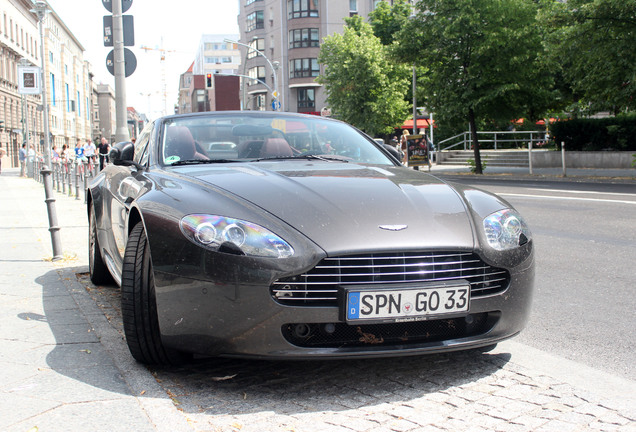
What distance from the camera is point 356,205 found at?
323 centimetres

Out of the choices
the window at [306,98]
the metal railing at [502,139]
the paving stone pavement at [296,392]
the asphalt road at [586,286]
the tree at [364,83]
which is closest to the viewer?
the paving stone pavement at [296,392]

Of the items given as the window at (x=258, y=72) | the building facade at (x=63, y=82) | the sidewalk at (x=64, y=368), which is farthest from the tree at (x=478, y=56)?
the building facade at (x=63, y=82)

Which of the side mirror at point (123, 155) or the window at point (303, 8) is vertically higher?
the window at point (303, 8)

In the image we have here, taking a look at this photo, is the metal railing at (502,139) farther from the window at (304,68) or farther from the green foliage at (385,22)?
the window at (304,68)

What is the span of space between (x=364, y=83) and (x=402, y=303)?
4416 cm

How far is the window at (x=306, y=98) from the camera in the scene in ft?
223

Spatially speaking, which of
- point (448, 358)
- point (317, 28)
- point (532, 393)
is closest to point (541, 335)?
point (448, 358)

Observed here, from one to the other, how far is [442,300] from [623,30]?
1881 cm

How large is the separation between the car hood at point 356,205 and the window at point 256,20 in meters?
72.9

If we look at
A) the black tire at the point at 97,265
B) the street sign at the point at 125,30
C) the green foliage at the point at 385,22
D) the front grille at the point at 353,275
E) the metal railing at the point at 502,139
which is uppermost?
the green foliage at the point at 385,22

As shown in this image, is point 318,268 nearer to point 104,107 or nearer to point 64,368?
point 64,368

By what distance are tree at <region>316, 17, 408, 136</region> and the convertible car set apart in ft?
139

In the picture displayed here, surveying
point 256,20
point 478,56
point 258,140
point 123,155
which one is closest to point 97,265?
point 123,155

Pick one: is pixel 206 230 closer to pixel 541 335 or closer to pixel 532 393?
pixel 532 393
